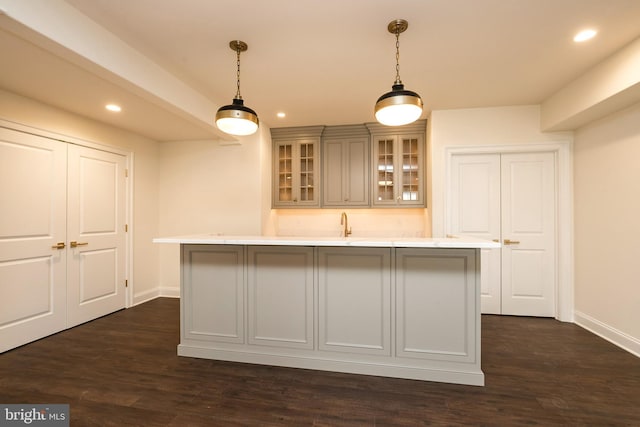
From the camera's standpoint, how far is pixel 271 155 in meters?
4.62

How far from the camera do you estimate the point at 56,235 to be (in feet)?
10.4

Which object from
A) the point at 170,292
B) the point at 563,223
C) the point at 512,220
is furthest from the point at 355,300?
the point at 170,292

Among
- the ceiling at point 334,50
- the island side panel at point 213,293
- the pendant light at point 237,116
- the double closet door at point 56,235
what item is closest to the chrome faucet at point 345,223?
the ceiling at point 334,50

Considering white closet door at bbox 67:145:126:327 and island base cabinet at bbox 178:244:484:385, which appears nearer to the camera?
island base cabinet at bbox 178:244:484:385

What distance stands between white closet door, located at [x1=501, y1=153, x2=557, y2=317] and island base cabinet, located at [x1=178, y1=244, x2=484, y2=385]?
201 centimetres

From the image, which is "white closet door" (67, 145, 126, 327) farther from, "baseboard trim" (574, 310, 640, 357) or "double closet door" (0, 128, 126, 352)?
"baseboard trim" (574, 310, 640, 357)

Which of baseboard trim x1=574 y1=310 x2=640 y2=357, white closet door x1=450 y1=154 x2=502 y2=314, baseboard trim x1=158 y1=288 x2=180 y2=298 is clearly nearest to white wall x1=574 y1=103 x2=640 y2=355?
baseboard trim x1=574 y1=310 x2=640 y2=357

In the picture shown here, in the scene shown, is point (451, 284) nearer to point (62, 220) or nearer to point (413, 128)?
point (413, 128)

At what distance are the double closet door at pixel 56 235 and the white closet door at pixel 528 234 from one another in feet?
16.5

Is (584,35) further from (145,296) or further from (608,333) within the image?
(145,296)

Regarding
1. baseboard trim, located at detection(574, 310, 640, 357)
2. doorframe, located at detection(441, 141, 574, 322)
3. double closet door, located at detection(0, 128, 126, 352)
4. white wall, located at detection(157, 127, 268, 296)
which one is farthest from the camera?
white wall, located at detection(157, 127, 268, 296)

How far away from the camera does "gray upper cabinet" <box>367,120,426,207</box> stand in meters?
4.16

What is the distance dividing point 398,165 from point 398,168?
4 centimetres

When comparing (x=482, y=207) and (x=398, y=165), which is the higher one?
(x=398, y=165)
